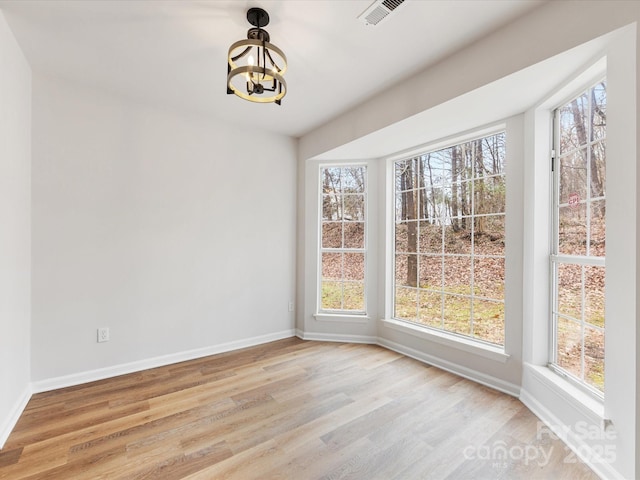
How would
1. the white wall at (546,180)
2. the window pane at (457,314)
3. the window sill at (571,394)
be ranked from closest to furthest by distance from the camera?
the white wall at (546,180) < the window sill at (571,394) < the window pane at (457,314)

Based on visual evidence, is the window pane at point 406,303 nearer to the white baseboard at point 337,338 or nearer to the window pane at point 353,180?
the white baseboard at point 337,338

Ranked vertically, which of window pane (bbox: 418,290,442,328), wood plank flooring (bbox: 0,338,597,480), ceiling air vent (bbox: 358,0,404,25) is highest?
ceiling air vent (bbox: 358,0,404,25)

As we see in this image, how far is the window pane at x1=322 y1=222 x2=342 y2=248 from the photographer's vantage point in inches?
154

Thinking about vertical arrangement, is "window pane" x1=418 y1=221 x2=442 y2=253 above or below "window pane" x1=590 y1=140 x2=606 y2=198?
below

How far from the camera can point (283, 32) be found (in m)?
1.98

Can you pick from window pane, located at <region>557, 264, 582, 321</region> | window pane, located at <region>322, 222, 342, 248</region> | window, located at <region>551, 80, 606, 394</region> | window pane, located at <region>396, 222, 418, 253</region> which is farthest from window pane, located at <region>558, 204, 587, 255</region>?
window pane, located at <region>322, 222, 342, 248</region>

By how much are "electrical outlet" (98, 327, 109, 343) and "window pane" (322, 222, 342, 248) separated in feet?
8.15

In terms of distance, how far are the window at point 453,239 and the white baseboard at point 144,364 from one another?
1762 millimetres

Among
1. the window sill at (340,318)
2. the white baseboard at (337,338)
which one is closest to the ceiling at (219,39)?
the window sill at (340,318)

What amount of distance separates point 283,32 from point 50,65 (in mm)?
1939

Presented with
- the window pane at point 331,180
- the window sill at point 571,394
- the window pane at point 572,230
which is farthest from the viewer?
the window pane at point 331,180

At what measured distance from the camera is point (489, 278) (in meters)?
2.74

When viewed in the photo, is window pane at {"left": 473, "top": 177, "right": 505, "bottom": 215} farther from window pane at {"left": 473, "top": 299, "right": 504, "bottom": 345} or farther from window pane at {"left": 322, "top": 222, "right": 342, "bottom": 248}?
window pane at {"left": 322, "top": 222, "right": 342, "bottom": 248}

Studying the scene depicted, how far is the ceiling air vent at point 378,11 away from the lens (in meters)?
1.72
